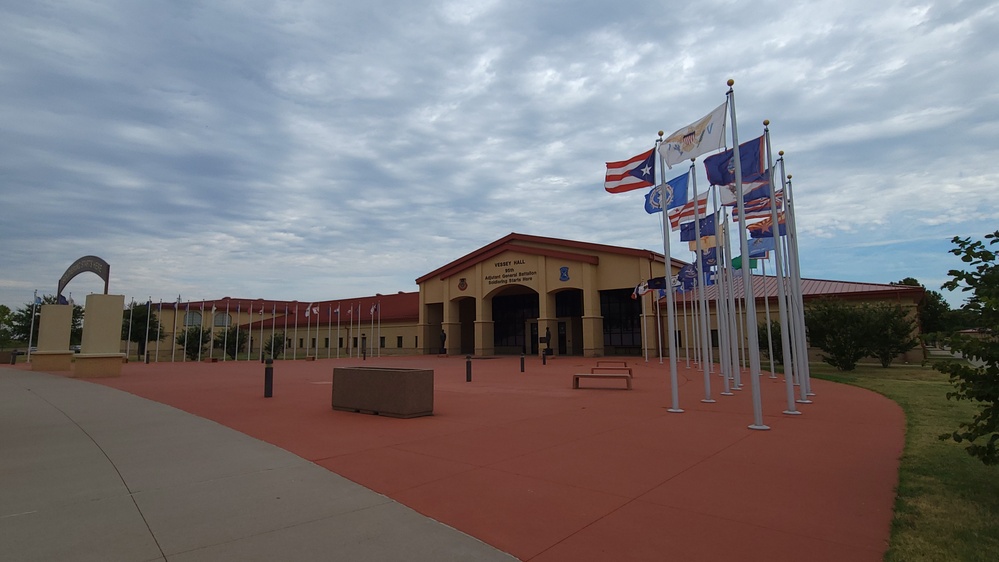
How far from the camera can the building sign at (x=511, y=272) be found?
4238 cm

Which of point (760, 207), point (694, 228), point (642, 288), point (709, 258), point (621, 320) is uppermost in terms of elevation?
point (760, 207)

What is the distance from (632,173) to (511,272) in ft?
101

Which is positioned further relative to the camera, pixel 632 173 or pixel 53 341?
pixel 53 341

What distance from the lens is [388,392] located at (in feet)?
36.0

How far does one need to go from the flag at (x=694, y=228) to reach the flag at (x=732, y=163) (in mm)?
3398

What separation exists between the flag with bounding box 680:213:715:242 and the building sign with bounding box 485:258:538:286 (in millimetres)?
24577

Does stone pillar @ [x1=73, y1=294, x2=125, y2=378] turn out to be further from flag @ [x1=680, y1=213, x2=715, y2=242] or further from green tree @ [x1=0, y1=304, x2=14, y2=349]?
green tree @ [x1=0, y1=304, x2=14, y2=349]

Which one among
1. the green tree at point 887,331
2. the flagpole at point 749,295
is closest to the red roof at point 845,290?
the green tree at point 887,331

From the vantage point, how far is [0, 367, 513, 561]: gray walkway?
4121 mm

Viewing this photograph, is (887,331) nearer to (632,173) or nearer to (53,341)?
(632,173)

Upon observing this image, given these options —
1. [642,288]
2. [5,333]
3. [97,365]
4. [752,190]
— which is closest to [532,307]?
[642,288]

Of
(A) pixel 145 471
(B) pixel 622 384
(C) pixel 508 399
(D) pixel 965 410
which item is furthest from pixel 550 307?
(A) pixel 145 471

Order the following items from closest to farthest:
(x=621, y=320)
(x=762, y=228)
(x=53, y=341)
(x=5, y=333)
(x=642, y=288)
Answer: (x=762, y=228)
(x=642, y=288)
(x=53, y=341)
(x=621, y=320)
(x=5, y=333)

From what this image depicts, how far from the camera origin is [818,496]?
5.47 meters
